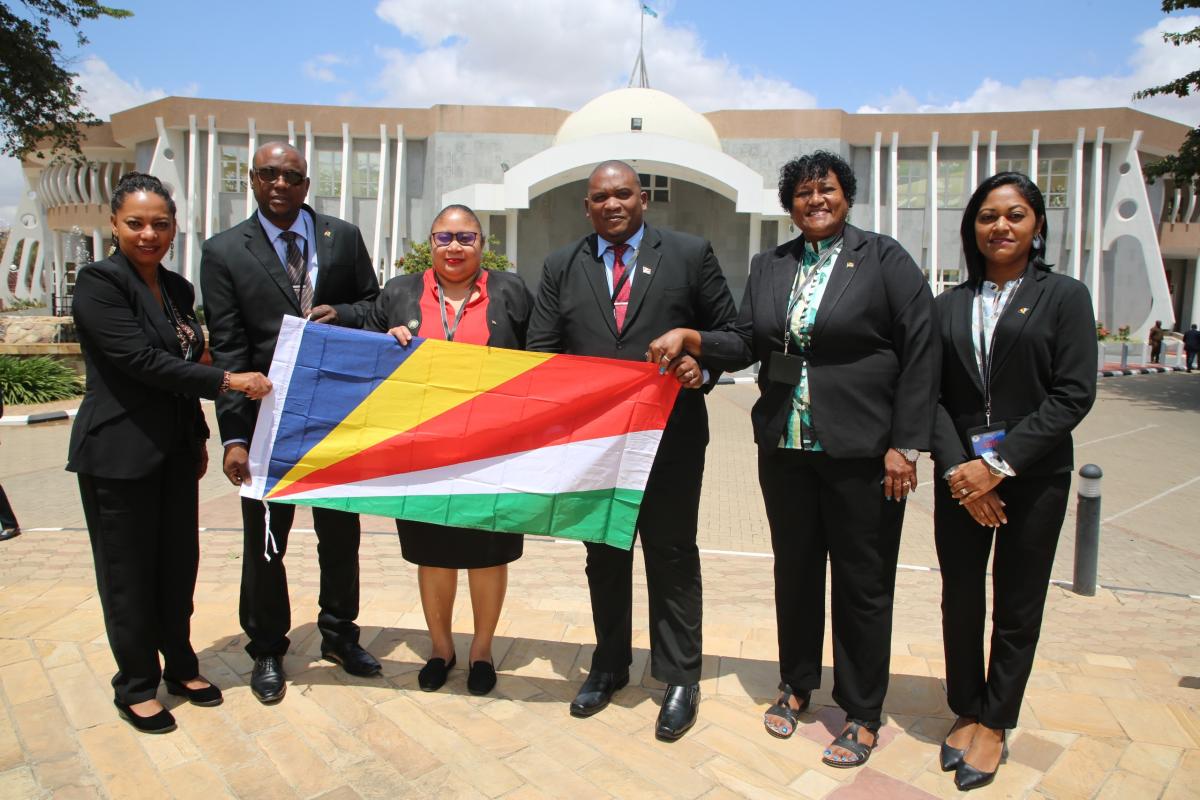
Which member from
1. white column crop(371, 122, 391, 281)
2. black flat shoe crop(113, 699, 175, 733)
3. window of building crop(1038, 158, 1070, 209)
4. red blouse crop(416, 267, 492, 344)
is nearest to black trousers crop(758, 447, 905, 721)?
red blouse crop(416, 267, 492, 344)

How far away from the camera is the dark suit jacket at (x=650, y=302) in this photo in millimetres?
3662

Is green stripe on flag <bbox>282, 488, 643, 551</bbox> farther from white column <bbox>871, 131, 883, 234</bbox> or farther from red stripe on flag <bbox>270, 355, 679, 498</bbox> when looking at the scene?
white column <bbox>871, 131, 883, 234</bbox>

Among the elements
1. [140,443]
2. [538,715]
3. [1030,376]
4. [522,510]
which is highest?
[1030,376]

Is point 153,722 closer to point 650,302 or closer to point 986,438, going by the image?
point 650,302

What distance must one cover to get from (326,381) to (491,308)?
34.2 inches

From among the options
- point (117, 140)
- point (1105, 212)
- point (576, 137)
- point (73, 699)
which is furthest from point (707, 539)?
point (117, 140)

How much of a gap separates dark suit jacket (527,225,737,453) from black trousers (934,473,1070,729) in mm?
1148

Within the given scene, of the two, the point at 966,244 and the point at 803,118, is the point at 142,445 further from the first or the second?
the point at 803,118

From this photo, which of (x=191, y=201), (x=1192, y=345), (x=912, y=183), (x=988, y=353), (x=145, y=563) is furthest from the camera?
(x=912, y=183)

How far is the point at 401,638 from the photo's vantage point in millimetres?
4609

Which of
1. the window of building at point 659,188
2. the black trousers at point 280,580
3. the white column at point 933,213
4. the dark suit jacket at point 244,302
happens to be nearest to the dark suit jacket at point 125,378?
the dark suit jacket at point 244,302

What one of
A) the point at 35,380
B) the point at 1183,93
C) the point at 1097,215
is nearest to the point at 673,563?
the point at 35,380

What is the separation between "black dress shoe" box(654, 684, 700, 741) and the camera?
354 cm

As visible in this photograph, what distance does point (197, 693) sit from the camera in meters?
3.75
